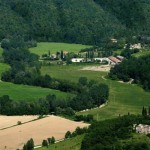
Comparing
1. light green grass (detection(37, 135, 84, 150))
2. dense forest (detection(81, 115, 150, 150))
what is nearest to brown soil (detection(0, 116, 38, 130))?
light green grass (detection(37, 135, 84, 150))

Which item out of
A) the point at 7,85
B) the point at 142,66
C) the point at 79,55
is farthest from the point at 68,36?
the point at 7,85

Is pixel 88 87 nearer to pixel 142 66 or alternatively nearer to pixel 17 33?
pixel 142 66

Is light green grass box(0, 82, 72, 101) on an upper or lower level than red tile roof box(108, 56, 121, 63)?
lower

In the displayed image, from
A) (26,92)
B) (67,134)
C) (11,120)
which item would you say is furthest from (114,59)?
(67,134)

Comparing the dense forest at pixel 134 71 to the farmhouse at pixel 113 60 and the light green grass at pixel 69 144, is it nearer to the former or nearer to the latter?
the farmhouse at pixel 113 60

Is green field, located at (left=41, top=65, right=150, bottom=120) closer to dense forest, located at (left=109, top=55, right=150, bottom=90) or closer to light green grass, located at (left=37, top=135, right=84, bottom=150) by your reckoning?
dense forest, located at (left=109, top=55, right=150, bottom=90)

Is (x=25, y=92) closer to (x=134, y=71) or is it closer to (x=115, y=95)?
(x=115, y=95)
